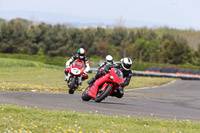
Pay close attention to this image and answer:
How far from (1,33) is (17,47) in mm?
4771

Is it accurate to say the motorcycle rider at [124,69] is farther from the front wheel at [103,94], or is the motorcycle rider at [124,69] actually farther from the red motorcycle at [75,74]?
the red motorcycle at [75,74]

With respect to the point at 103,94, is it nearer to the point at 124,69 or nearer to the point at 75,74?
the point at 124,69

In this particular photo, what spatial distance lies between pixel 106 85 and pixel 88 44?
95638 millimetres

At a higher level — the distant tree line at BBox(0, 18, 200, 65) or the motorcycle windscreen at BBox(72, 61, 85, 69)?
the motorcycle windscreen at BBox(72, 61, 85, 69)

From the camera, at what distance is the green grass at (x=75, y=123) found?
8.11 m

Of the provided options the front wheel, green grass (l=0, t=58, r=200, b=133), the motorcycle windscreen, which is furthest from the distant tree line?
green grass (l=0, t=58, r=200, b=133)

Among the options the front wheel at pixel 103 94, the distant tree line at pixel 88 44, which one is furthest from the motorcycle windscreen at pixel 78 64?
the distant tree line at pixel 88 44

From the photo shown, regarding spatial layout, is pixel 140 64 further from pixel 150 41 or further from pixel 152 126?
pixel 152 126

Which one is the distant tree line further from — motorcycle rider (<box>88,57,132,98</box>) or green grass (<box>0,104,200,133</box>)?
green grass (<box>0,104,200,133</box>)

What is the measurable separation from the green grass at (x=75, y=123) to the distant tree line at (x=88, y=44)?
87843 millimetres

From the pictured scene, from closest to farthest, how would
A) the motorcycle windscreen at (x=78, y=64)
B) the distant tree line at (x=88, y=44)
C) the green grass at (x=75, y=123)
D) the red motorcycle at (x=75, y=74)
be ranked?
1. the green grass at (x=75, y=123)
2. the red motorcycle at (x=75, y=74)
3. the motorcycle windscreen at (x=78, y=64)
4. the distant tree line at (x=88, y=44)

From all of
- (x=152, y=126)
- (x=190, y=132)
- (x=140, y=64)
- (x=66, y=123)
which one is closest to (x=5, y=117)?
(x=66, y=123)

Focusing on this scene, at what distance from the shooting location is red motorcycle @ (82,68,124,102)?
1359 cm

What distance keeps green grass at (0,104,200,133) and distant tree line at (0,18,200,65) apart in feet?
288
